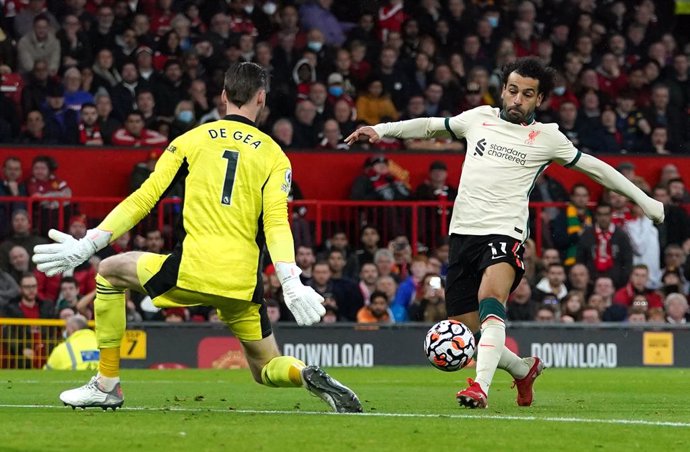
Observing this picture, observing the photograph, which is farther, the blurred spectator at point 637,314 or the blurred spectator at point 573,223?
the blurred spectator at point 573,223

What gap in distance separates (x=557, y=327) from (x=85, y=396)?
37.4 ft

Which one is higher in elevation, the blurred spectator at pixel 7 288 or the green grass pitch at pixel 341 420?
the blurred spectator at pixel 7 288

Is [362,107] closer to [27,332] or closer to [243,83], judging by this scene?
[27,332]

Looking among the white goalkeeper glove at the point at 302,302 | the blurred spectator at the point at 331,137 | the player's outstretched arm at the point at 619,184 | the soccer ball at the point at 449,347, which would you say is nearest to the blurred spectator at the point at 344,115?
the blurred spectator at the point at 331,137

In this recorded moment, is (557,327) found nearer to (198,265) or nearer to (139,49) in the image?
(139,49)

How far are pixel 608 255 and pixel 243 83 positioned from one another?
1326 cm

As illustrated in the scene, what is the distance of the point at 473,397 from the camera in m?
9.93

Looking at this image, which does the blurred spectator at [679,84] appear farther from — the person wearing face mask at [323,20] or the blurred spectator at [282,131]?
the blurred spectator at [282,131]

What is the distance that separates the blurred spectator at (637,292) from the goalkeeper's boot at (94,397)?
42.1 feet

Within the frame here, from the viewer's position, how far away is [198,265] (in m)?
9.10

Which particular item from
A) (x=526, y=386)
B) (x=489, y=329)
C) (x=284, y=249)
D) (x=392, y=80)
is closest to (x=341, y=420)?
(x=284, y=249)

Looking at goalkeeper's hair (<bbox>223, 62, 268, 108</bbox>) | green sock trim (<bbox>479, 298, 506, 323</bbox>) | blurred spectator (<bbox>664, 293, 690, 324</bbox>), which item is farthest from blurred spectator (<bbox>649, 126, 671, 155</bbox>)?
goalkeeper's hair (<bbox>223, 62, 268, 108</bbox>)

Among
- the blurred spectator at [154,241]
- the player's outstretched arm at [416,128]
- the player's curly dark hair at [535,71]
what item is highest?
the player's curly dark hair at [535,71]

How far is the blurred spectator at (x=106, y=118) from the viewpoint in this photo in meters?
21.2
